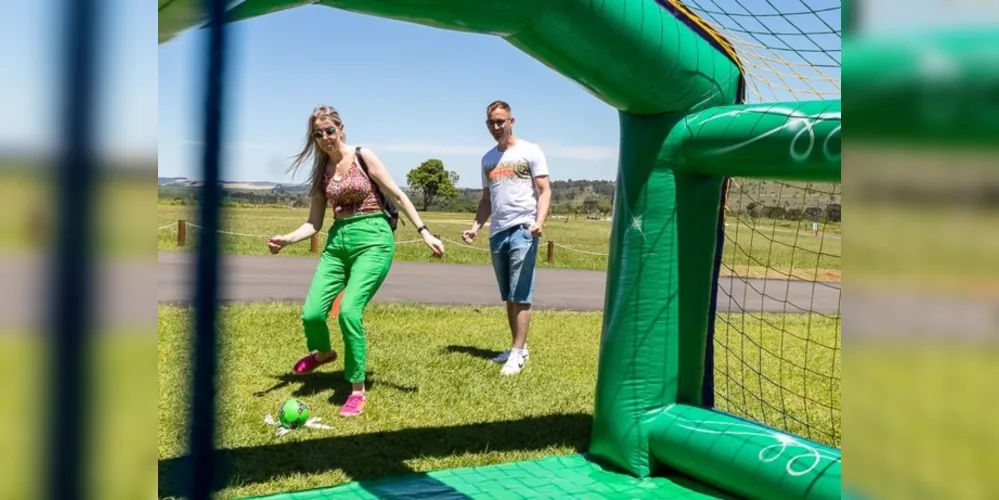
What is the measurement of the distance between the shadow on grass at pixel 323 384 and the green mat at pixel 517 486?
1167 mm

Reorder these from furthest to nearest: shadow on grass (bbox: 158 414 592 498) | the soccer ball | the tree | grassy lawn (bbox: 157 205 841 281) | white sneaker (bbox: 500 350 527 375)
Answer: the tree → white sneaker (bbox: 500 350 527 375) → the soccer ball → shadow on grass (bbox: 158 414 592 498) → grassy lawn (bbox: 157 205 841 281)

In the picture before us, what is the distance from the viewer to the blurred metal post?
2.99ft

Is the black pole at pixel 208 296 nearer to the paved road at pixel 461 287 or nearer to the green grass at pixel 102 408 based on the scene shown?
the green grass at pixel 102 408

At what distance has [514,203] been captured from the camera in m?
4.71

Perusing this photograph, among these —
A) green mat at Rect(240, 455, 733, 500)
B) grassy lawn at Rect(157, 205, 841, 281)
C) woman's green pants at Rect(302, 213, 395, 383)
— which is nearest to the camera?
grassy lawn at Rect(157, 205, 841, 281)

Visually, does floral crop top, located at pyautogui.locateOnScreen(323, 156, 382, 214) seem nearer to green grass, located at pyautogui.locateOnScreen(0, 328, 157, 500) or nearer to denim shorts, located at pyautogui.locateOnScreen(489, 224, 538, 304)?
denim shorts, located at pyautogui.locateOnScreen(489, 224, 538, 304)

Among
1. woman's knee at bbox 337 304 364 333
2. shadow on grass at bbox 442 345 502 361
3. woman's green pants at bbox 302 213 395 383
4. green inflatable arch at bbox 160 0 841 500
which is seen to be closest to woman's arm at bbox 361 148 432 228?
woman's green pants at bbox 302 213 395 383

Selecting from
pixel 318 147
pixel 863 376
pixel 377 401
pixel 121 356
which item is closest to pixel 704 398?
pixel 377 401

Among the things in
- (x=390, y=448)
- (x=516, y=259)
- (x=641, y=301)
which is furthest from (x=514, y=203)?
(x=390, y=448)

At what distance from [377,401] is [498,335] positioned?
2.47m

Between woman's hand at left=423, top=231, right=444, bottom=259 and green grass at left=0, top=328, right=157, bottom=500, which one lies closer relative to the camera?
green grass at left=0, top=328, right=157, bottom=500

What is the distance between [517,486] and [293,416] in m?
1.12

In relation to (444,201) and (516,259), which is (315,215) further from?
(444,201)

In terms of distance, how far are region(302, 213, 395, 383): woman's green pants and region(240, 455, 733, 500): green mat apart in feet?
2.77
